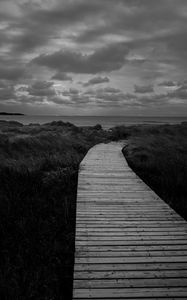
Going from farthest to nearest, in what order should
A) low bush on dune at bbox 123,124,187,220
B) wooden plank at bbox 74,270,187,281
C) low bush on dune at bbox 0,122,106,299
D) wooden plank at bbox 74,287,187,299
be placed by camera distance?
low bush on dune at bbox 123,124,187,220
low bush on dune at bbox 0,122,106,299
wooden plank at bbox 74,270,187,281
wooden plank at bbox 74,287,187,299

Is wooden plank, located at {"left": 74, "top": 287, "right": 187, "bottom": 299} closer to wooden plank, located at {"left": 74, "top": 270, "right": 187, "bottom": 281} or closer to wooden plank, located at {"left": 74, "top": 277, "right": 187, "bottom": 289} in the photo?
wooden plank, located at {"left": 74, "top": 277, "right": 187, "bottom": 289}

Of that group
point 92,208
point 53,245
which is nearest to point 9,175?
point 92,208

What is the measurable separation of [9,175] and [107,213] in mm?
4697

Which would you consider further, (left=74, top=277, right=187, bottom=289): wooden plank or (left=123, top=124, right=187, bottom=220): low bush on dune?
(left=123, top=124, right=187, bottom=220): low bush on dune

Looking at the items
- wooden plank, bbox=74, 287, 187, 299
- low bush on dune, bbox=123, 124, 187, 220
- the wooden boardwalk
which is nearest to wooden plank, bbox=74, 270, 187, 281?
the wooden boardwalk

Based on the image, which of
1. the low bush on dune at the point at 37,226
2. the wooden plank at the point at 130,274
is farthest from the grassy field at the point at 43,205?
the wooden plank at the point at 130,274

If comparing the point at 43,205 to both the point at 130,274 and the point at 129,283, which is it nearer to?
the point at 130,274

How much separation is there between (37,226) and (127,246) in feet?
7.15

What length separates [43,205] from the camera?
7.64m

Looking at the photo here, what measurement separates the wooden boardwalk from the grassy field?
1.22ft

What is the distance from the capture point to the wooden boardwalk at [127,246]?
391 centimetres

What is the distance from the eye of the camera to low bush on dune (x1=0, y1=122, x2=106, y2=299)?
446cm

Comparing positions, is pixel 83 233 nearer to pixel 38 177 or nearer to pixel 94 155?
pixel 38 177

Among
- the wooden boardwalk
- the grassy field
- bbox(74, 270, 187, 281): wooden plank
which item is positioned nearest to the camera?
Answer: the wooden boardwalk
